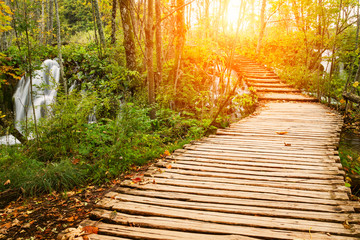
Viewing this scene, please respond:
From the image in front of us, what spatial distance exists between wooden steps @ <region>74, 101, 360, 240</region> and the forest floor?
1.61 feet

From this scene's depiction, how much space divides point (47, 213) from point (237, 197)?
2.63 m

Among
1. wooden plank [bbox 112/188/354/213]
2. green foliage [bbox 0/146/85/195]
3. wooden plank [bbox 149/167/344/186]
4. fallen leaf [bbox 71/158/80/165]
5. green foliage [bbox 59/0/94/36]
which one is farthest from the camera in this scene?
green foliage [bbox 59/0/94/36]

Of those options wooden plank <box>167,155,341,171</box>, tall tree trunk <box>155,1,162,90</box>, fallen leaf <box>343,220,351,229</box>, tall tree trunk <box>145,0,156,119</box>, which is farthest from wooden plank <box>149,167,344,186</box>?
tall tree trunk <box>155,1,162,90</box>

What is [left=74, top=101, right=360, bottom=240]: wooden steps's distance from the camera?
2109 mm

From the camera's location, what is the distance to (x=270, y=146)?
445 centimetres

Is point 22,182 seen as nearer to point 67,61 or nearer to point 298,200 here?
point 298,200

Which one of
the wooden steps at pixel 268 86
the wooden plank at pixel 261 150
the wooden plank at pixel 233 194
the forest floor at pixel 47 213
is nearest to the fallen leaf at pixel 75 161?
the forest floor at pixel 47 213

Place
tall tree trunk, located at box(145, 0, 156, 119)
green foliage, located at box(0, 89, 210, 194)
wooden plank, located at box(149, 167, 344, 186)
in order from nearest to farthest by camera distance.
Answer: wooden plank, located at box(149, 167, 344, 186)
green foliage, located at box(0, 89, 210, 194)
tall tree trunk, located at box(145, 0, 156, 119)

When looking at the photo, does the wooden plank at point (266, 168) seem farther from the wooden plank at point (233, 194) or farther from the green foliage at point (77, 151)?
the green foliage at point (77, 151)

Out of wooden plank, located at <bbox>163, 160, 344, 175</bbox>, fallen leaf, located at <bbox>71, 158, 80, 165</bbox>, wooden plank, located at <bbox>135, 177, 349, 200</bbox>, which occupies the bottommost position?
fallen leaf, located at <bbox>71, 158, 80, 165</bbox>

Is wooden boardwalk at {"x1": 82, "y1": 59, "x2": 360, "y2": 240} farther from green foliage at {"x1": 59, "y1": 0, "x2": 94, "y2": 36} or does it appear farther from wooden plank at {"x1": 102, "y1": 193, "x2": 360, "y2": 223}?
green foliage at {"x1": 59, "y1": 0, "x2": 94, "y2": 36}

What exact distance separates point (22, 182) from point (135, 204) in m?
2.71

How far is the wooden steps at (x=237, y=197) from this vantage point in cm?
211

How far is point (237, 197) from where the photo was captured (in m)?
2.70
